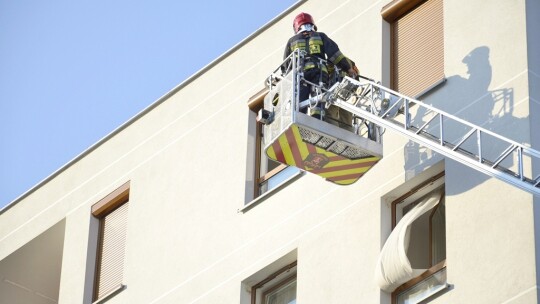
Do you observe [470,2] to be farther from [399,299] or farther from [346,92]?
[399,299]

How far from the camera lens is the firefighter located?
22094 millimetres

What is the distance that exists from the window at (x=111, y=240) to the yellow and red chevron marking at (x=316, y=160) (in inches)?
240

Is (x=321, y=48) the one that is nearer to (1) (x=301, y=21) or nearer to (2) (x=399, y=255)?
(1) (x=301, y=21)

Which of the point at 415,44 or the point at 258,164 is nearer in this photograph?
the point at 415,44

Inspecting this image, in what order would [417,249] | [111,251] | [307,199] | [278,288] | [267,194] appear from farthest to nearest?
[111,251] < [267,194] < [278,288] < [307,199] < [417,249]

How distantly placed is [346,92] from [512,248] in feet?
10.7

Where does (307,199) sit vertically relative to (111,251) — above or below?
below

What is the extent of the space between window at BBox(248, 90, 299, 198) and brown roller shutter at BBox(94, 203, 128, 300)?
3.32 metres

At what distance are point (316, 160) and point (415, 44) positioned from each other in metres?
2.60

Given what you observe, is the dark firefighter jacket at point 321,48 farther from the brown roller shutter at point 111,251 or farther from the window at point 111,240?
the brown roller shutter at point 111,251

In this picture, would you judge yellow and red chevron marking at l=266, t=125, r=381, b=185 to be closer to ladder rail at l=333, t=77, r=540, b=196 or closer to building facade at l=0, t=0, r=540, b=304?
building facade at l=0, t=0, r=540, b=304

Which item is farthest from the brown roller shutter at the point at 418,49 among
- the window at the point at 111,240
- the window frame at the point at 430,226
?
the window at the point at 111,240

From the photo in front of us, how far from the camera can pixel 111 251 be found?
28000 millimetres

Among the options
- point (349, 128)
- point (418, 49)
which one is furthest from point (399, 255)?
point (418, 49)
